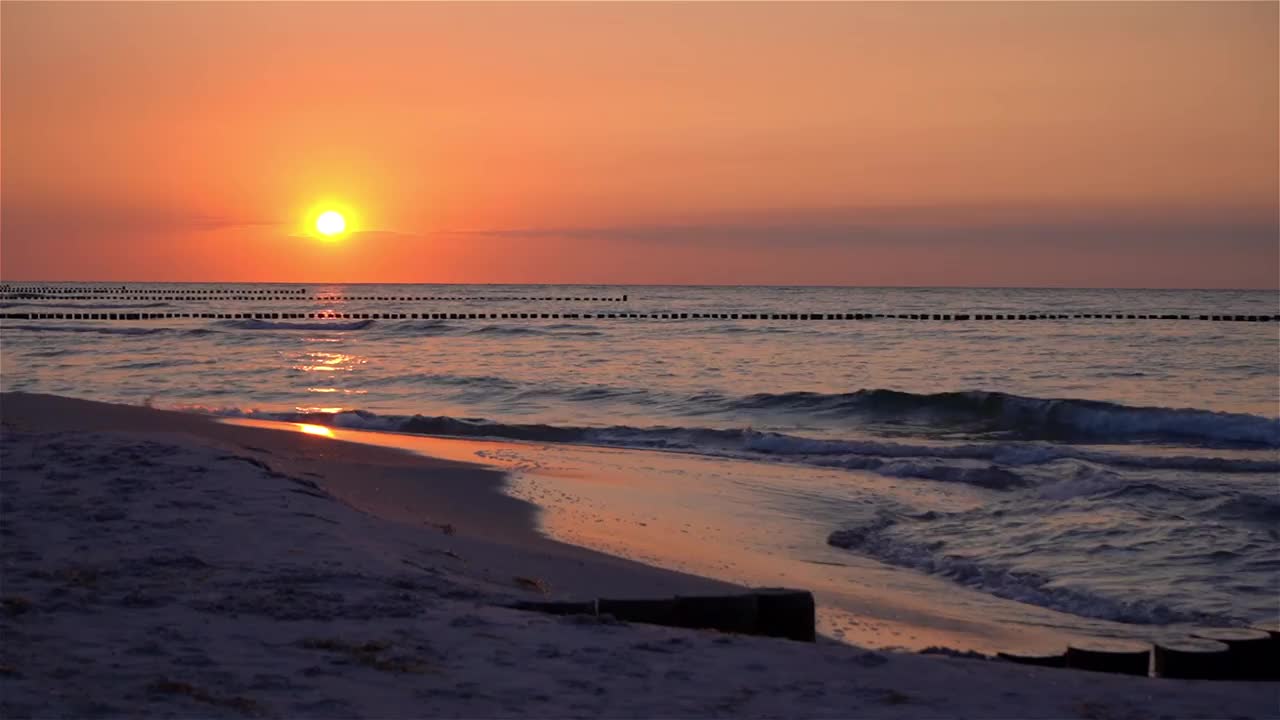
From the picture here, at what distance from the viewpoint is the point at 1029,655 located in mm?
6148

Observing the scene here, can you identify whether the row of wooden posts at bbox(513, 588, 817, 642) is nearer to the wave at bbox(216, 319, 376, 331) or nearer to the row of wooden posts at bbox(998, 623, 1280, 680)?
the row of wooden posts at bbox(998, 623, 1280, 680)

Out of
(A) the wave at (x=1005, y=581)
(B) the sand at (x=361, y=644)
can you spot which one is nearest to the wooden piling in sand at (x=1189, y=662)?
(B) the sand at (x=361, y=644)

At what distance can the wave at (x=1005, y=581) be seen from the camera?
8.29 m

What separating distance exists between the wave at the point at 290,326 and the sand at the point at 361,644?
51.3m

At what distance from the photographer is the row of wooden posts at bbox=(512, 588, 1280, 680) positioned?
579 centimetres

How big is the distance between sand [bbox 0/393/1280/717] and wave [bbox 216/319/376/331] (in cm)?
5129

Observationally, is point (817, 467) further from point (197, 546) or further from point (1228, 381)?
point (1228, 381)

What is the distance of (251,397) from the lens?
2505 cm

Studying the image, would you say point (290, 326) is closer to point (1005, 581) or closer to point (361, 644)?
point (1005, 581)

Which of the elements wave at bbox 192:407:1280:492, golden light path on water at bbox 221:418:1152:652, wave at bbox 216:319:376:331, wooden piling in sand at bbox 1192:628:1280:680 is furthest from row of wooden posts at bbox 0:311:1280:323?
wooden piling in sand at bbox 1192:628:1280:680

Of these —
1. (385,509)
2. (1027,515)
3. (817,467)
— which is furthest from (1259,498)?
(385,509)

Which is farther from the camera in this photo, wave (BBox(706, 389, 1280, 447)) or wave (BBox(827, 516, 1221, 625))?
wave (BBox(706, 389, 1280, 447))

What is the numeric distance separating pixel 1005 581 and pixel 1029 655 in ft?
10.3

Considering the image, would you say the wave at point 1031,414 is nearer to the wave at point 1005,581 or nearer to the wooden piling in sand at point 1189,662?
the wave at point 1005,581
